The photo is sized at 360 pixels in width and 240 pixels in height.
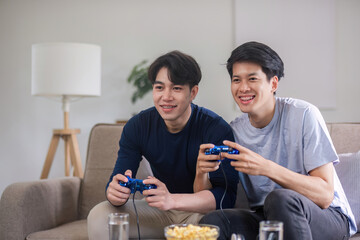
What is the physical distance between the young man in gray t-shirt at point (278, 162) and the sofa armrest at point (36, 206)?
0.73m

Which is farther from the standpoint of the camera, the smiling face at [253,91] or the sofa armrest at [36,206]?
the sofa armrest at [36,206]

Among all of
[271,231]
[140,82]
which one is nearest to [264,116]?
[271,231]

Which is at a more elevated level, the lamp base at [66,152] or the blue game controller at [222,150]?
the blue game controller at [222,150]

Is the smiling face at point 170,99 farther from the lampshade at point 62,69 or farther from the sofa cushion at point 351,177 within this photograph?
the lampshade at point 62,69

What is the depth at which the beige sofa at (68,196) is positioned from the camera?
184 cm

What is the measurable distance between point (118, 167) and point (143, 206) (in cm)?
19

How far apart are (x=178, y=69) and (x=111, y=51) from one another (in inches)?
94.3

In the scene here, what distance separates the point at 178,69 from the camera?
1.79 m

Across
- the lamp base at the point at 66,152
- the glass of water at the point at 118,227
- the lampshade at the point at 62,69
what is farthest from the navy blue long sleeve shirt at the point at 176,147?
the lamp base at the point at 66,152

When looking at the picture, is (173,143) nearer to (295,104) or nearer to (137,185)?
(137,185)

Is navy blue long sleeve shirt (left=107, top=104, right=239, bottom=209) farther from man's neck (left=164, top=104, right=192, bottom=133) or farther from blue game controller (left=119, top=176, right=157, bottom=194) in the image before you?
blue game controller (left=119, top=176, right=157, bottom=194)

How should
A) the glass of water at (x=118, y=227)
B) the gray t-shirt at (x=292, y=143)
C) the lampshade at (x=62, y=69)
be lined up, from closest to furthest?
1. the glass of water at (x=118, y=227)
2. the gray t-shirt at (x=292, y=143)
3. the lampshade at (x=62, y=69)

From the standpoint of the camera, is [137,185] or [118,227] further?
[137,185]

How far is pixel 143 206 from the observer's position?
5.93 ft
